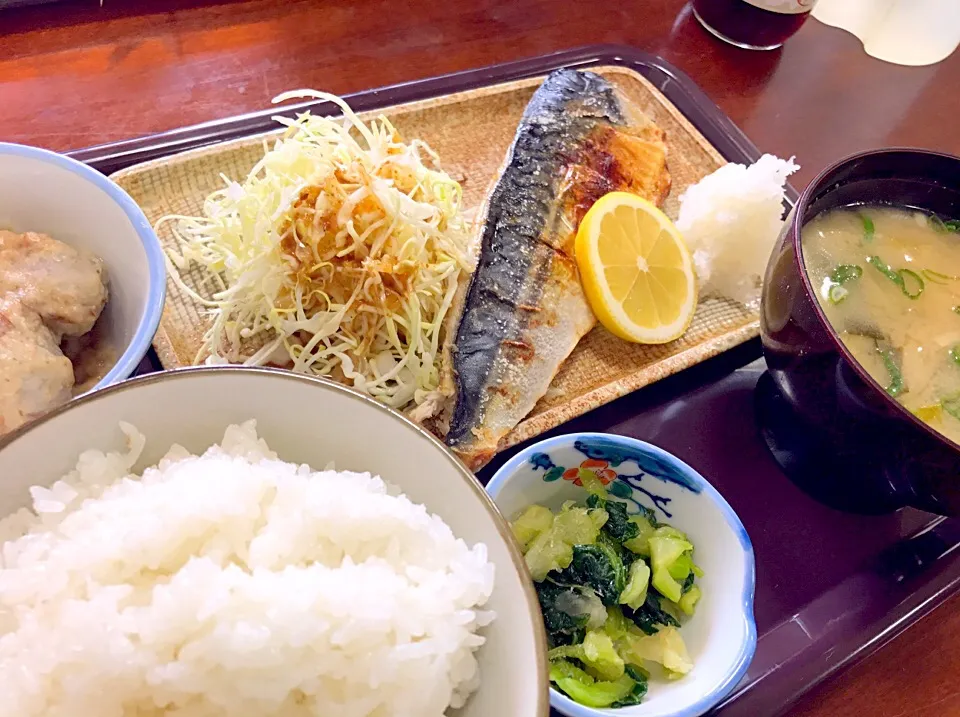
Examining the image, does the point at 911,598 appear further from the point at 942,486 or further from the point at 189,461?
the point at 189,461

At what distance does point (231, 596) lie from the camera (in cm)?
68

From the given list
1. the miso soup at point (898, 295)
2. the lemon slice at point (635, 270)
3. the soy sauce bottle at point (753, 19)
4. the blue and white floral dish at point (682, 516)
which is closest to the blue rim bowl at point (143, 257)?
the blue and white floral dish at point (682, 516)

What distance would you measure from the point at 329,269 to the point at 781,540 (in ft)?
3.36

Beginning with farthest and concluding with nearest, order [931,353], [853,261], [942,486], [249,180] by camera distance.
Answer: [249,180] → [853,261] → [931,353] → [942,486]

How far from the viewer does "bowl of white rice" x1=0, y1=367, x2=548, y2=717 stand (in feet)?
2.17

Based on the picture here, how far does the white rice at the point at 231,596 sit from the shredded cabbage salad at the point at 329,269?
0.68 metres

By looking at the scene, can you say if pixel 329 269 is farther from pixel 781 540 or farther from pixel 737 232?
pixel 781 540

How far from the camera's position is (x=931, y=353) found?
47.3 inches

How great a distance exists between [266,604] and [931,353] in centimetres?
111

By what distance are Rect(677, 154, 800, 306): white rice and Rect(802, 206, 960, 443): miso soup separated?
1.04 feet

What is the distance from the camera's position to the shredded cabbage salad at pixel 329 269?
1506 millimetres

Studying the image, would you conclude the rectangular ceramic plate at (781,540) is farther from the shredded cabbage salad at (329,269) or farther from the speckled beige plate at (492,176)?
the shredded cabbage salad at (329,269)

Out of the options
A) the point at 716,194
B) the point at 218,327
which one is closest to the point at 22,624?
the point at 218,327

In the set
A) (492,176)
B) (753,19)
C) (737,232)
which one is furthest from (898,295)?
(753,19)
